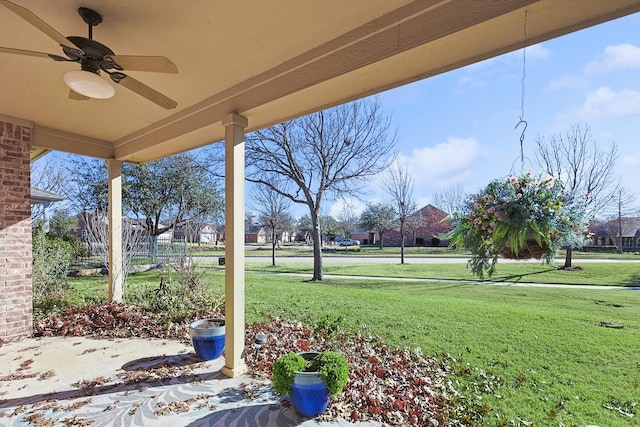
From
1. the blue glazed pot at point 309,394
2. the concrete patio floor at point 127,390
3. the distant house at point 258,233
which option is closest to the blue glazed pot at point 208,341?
the concrete patio floor at point 127,390

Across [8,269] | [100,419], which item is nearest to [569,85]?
[100,419]

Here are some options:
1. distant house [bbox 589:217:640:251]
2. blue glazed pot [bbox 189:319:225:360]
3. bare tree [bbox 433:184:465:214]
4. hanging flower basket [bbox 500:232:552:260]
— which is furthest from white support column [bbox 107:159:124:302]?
distant house [bbox 589:217:640:251]

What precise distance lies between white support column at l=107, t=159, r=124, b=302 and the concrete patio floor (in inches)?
50.2

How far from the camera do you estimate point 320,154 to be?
30.3ft

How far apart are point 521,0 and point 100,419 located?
383 centimetres

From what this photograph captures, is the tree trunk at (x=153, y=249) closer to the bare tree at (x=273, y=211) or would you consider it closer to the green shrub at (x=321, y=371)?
the bare tree at (x=273, y=211)

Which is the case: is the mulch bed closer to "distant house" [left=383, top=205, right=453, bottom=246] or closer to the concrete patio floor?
the concrete patio floor

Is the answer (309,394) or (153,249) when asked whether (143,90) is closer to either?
(309,394)

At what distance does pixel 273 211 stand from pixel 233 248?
917cm

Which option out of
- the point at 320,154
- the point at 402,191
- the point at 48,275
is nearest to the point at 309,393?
the point at 402,191

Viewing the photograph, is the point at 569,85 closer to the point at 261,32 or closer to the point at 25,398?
the point at 261,32

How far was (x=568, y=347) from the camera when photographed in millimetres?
3297

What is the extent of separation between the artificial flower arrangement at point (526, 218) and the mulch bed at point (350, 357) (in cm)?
146

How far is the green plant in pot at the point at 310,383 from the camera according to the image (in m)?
2.26
